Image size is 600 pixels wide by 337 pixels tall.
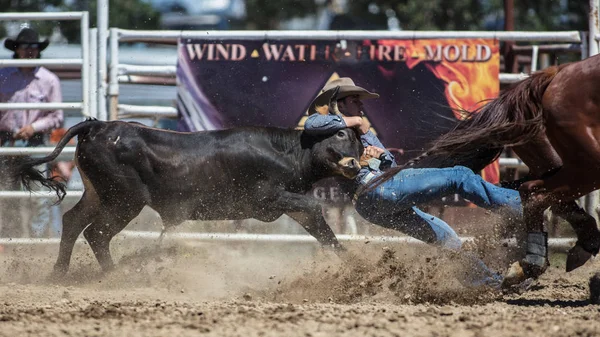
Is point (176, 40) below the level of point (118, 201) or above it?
above

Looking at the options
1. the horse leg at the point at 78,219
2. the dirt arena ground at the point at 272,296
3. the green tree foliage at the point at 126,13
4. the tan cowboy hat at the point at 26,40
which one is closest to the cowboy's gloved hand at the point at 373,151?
the dirt arena ground at the point at 272,296

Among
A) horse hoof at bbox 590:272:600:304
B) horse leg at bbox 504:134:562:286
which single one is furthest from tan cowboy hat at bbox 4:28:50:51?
horse hoof at bbox 590:272:600:304

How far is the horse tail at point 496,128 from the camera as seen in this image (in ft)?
16.2

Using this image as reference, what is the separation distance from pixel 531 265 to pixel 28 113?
14.2ft

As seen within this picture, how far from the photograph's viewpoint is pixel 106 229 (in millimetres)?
5738

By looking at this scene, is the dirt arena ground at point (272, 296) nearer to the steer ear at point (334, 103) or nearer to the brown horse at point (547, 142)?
the brown horse at point (547, 142)

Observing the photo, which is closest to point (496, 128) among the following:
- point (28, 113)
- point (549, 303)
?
point (549, 303)

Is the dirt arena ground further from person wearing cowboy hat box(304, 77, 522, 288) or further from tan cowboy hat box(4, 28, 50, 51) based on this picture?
tan cowboy hat box(4, 28, 50, 51)

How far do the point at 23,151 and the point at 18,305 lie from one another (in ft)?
8.20

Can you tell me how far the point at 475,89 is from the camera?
21.7ft

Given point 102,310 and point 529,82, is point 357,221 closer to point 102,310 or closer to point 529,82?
point 529,82

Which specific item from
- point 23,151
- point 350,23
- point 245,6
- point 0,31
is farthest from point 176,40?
point 245,6

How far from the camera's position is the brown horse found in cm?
471

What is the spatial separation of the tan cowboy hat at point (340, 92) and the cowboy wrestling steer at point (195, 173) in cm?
26
